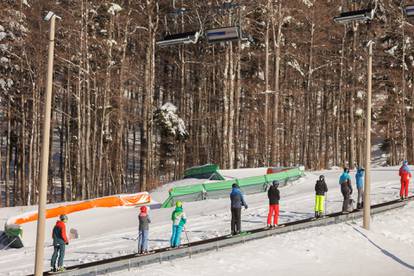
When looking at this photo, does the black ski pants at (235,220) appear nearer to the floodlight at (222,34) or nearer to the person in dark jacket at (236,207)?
the person in dark jacket at (236,207)

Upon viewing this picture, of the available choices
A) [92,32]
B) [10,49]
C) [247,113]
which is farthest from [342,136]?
[10,49]

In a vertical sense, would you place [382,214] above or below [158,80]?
below

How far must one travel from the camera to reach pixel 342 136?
6147 cm

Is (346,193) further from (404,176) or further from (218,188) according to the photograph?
(218,188)

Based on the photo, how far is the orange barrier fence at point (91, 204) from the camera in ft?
95.0

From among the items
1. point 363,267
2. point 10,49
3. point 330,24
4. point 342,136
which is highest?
point 330,24

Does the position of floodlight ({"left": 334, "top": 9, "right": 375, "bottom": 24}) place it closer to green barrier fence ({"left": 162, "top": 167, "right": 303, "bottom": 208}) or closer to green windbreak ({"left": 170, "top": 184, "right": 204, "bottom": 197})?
green barrier fence ({"left": 162, "top": 167, "right": 303, "bottom": 208})

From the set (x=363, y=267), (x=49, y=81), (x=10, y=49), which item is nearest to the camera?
(x=49, y=81)

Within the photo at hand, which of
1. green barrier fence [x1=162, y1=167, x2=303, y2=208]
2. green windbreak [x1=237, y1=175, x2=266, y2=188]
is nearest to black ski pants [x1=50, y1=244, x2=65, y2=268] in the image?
green barrier fence [x1=162, y1=167, x2=303, y2=208]

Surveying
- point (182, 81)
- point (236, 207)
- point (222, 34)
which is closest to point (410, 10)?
point (222, 34)

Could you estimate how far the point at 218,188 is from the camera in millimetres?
34062

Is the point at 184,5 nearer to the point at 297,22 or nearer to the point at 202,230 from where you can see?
the point at 297,22

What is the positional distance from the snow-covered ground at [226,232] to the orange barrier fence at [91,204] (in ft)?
1.23

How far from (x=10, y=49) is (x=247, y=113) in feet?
81.4
